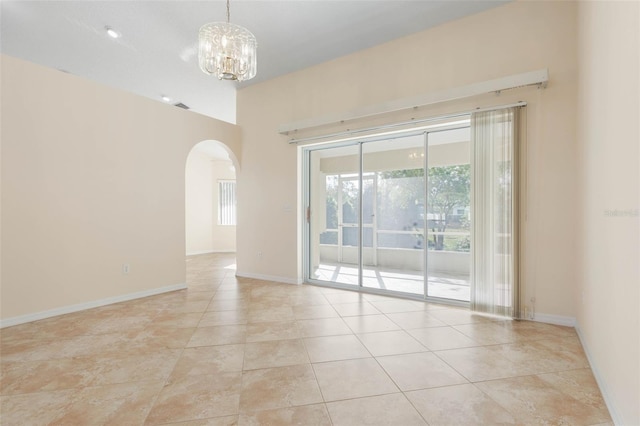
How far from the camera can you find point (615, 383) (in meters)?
1.73

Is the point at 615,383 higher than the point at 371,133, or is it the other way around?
the point at 371,133

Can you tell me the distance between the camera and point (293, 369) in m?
2.28

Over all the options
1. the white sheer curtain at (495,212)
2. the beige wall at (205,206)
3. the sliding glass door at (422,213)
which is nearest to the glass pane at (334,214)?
the sliding glass door at (422,213)

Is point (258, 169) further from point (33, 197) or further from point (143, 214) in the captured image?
Result: point (33, 197)

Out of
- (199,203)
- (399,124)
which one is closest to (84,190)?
(399,124)

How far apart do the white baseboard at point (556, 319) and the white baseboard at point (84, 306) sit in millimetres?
5009

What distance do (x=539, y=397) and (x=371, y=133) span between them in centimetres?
358

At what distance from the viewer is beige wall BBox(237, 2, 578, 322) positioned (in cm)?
316

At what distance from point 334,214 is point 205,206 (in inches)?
238

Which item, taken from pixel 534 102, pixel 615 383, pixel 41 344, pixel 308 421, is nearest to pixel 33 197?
pixel 41 344

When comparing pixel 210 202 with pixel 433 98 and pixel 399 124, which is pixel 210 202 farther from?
pixel 433 98

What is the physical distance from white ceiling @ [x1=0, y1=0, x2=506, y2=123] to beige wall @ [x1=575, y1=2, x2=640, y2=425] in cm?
202

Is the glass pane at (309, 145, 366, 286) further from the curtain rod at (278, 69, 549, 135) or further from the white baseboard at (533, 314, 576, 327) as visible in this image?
the white baseboard at (533, 314, 576, 327)

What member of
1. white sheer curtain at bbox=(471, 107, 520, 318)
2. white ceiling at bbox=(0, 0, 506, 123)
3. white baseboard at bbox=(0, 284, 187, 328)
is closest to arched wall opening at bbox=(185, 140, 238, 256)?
white ceiling at bbox=(0, 0, 506, 123)
